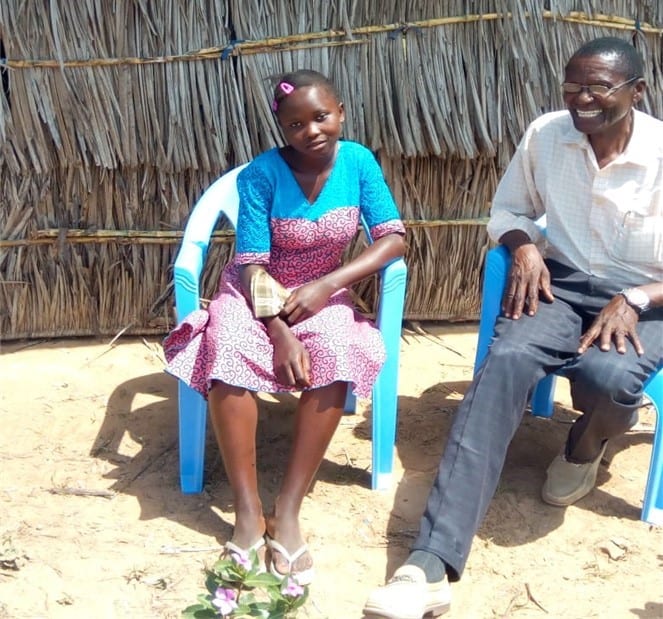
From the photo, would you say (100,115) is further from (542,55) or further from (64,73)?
(542,55)

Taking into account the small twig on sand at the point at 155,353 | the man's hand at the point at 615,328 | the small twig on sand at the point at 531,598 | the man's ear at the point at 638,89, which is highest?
the man's ear at the point at 638,89

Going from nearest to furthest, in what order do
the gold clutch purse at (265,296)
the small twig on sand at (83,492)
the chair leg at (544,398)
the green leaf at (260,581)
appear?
1. the green leaf at (260,581)
2. the gold clutch purse at (265,296)
3. the small twig on sand at (83,492)
4. the chair leg at (544,398)

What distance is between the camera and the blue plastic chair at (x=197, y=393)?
3.17m

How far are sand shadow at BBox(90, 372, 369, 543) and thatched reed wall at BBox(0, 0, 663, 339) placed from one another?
601 mm

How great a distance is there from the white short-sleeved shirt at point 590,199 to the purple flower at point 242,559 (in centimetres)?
137

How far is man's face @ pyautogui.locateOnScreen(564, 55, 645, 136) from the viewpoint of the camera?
9.91 feet

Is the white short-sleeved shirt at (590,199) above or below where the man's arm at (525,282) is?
above

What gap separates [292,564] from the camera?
113 inches

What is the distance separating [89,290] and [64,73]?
93cm

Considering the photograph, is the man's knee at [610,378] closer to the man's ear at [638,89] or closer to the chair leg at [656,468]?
the chair leg at [656,468]

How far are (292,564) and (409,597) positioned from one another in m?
0.40

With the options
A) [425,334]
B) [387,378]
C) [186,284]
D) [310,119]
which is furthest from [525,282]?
[425,334]

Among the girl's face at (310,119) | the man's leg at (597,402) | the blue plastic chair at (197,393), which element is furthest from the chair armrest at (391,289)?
the man's leg at (597,402)

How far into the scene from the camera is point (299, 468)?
302 centimetres
